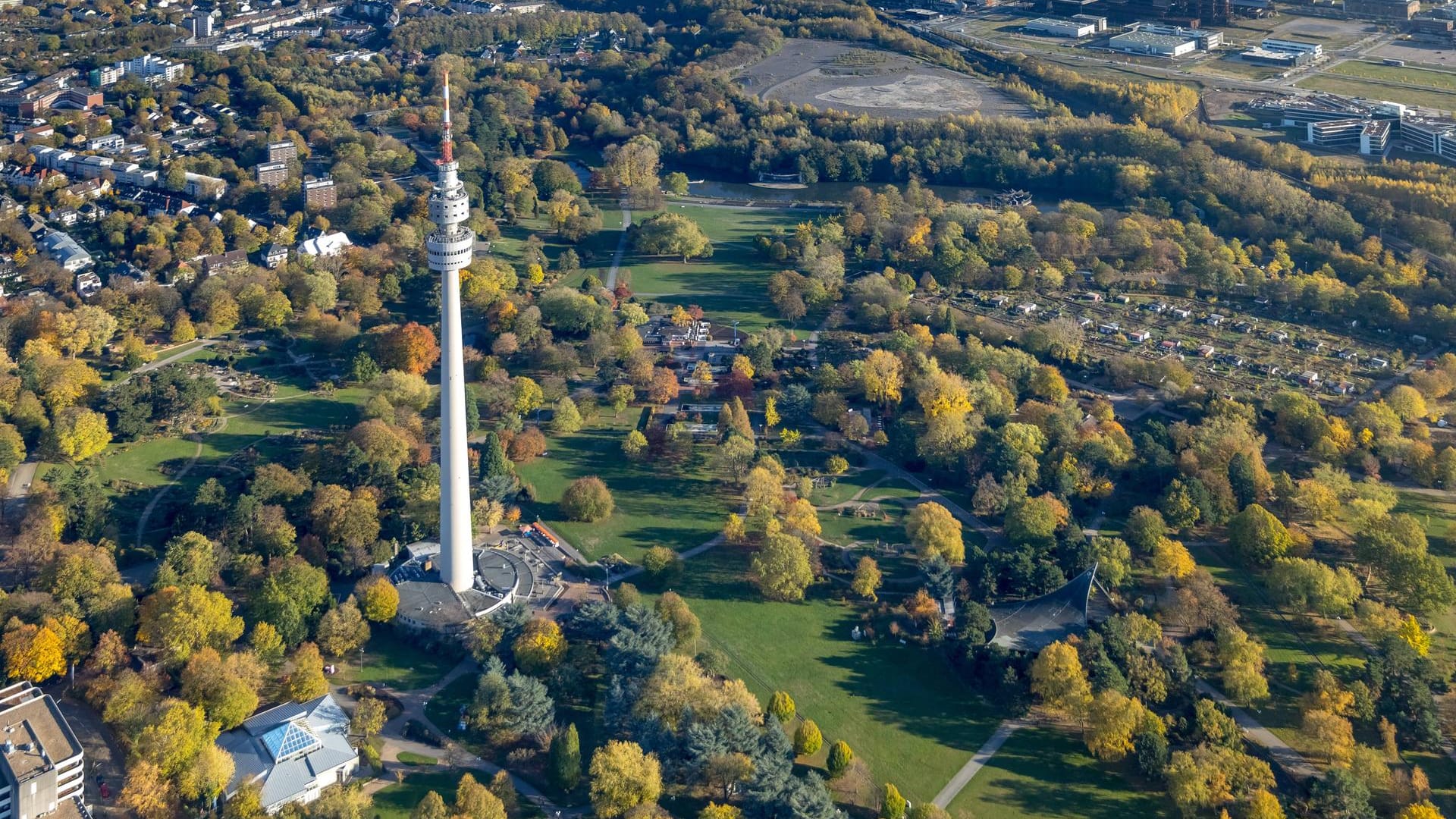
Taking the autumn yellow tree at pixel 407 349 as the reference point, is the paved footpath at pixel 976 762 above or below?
below

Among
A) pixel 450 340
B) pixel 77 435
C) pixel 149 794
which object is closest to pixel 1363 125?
pixel 450 340

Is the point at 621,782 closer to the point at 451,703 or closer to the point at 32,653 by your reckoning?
the point at 451,703

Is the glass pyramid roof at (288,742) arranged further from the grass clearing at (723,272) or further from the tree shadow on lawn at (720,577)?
the grass clearing at (723,272)

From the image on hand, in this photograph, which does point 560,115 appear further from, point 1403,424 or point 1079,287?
point 1403,424

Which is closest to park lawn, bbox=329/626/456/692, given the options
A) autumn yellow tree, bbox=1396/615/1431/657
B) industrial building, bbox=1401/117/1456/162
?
autumn yellow tree, bbox=1396/615/1431/657

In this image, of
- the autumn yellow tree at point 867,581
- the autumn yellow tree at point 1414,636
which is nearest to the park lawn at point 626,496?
the autumn yellow tree at point 867,581

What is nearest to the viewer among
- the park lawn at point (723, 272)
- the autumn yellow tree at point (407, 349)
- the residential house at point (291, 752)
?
the residential house at point (291, 752)
